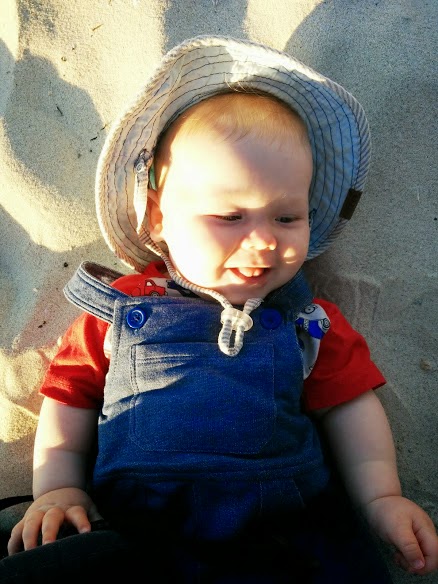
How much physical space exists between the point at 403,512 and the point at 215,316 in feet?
2.35

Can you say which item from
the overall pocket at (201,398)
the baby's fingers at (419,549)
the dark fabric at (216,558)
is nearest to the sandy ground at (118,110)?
the baby's fingers at (419,549)

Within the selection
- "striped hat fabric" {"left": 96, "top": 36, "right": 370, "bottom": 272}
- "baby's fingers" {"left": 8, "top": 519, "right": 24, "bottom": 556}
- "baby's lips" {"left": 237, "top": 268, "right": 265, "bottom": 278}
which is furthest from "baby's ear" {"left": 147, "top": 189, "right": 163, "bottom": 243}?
"baby's fingers" {"left": 8, "top": 519, "right": 24, "bottom": 556}

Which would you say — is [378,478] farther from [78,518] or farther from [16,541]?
[16,541]

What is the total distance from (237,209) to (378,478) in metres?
0.85

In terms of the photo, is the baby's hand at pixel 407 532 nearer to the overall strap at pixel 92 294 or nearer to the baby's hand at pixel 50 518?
the baby's hand at pixel 50 518

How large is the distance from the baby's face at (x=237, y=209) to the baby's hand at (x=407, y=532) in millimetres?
680

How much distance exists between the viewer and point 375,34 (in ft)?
6.82

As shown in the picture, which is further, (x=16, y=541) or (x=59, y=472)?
(x=59, y=472)

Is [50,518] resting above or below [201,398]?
below

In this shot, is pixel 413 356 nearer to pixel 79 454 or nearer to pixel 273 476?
pixel 273 476

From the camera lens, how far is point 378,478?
1701 millimetres

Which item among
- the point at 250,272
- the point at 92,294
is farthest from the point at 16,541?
the point at 250,272

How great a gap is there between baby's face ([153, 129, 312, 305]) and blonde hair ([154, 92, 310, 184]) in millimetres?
21

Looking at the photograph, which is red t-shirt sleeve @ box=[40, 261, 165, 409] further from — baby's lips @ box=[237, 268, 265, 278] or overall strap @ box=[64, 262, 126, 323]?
baby's lips @ box=[237, 268, 265, 278]
